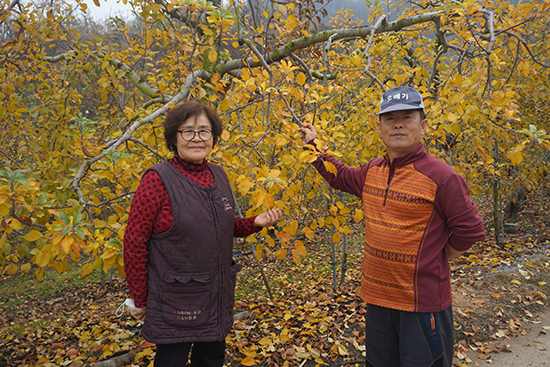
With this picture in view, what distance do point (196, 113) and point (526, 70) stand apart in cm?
243

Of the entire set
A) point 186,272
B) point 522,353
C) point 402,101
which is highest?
point 402,101

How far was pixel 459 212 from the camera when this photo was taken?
1.37 meters

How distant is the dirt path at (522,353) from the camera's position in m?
2.70

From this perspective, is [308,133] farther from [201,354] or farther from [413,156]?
[201,354]

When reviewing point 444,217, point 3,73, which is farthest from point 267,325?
point 3,73

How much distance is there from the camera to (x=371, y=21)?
17.7 ft

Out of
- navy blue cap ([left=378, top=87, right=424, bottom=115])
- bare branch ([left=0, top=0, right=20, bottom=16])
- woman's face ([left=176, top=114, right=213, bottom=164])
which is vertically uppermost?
bare branch ([left=0, top=0, right=20, bottom=16])

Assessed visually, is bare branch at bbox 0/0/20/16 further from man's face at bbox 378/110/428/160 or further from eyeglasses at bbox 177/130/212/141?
man's face at bbox 378/110/428/160

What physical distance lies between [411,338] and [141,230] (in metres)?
1.34

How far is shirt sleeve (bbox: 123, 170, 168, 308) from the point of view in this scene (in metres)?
1.40

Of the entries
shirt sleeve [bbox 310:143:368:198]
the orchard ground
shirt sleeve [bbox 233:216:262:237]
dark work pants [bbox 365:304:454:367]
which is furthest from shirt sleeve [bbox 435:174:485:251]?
the orchard ground

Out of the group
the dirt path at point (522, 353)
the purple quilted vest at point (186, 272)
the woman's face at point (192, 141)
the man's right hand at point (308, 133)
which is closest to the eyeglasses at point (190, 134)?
the woman's face at point (192, 141)

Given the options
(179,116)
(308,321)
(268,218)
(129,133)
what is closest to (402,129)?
(268,218)

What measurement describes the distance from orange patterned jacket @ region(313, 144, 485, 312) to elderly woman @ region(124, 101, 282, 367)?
789 millimetres
